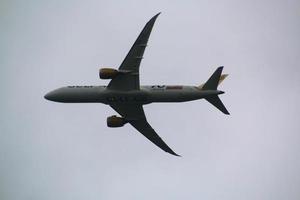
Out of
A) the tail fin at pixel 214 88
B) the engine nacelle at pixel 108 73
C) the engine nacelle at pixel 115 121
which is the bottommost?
the engine nacelle at pixel 115 121

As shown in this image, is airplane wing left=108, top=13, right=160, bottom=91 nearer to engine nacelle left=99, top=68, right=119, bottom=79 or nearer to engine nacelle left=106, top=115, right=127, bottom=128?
engine nacelle left=99, top=68, right=119, bottom=79

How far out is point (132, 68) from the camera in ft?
258

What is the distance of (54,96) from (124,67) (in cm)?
1054

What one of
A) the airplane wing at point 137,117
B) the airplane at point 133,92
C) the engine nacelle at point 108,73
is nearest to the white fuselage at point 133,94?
the airplane at point 133,92

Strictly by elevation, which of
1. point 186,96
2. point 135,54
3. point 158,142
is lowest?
point 158,142

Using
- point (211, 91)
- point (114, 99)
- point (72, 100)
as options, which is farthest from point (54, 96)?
point (211, 91)

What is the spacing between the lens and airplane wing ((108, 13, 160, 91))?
252 feet

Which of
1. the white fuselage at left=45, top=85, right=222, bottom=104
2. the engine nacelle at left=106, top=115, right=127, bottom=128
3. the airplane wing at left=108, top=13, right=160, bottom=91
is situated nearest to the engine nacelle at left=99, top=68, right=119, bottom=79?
the airplane wing at left=108, top=13, right=160, bottom=91

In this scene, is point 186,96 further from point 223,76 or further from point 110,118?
point 110,118

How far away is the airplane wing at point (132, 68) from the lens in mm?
76688

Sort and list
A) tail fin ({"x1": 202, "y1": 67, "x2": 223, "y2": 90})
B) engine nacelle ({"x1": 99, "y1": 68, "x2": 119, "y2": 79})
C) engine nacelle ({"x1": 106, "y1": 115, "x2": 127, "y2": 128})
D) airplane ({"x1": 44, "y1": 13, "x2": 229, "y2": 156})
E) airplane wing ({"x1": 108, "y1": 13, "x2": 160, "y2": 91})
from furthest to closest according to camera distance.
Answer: engine nacelle ({"x1": 106, "y1": 115, "x2": 127, "y2": 128}), engine nacelle ({"x1": 99, "y1": 68, "x2": 119, "y2": 79}), airplane ({"x1": 44, "y1": 13, "x2": 229, "y2": 156}), tail fin ({"x1": 202, "y1": 67, "x2": 223, "y2": 90}), airplane wing ({"x1": 108, "y1": 13, "x2": 160, "y2": 91})

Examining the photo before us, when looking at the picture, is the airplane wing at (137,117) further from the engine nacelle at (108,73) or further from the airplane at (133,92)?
the engine nacelle at (108,73)

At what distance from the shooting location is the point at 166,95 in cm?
7888

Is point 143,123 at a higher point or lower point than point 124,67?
lower
